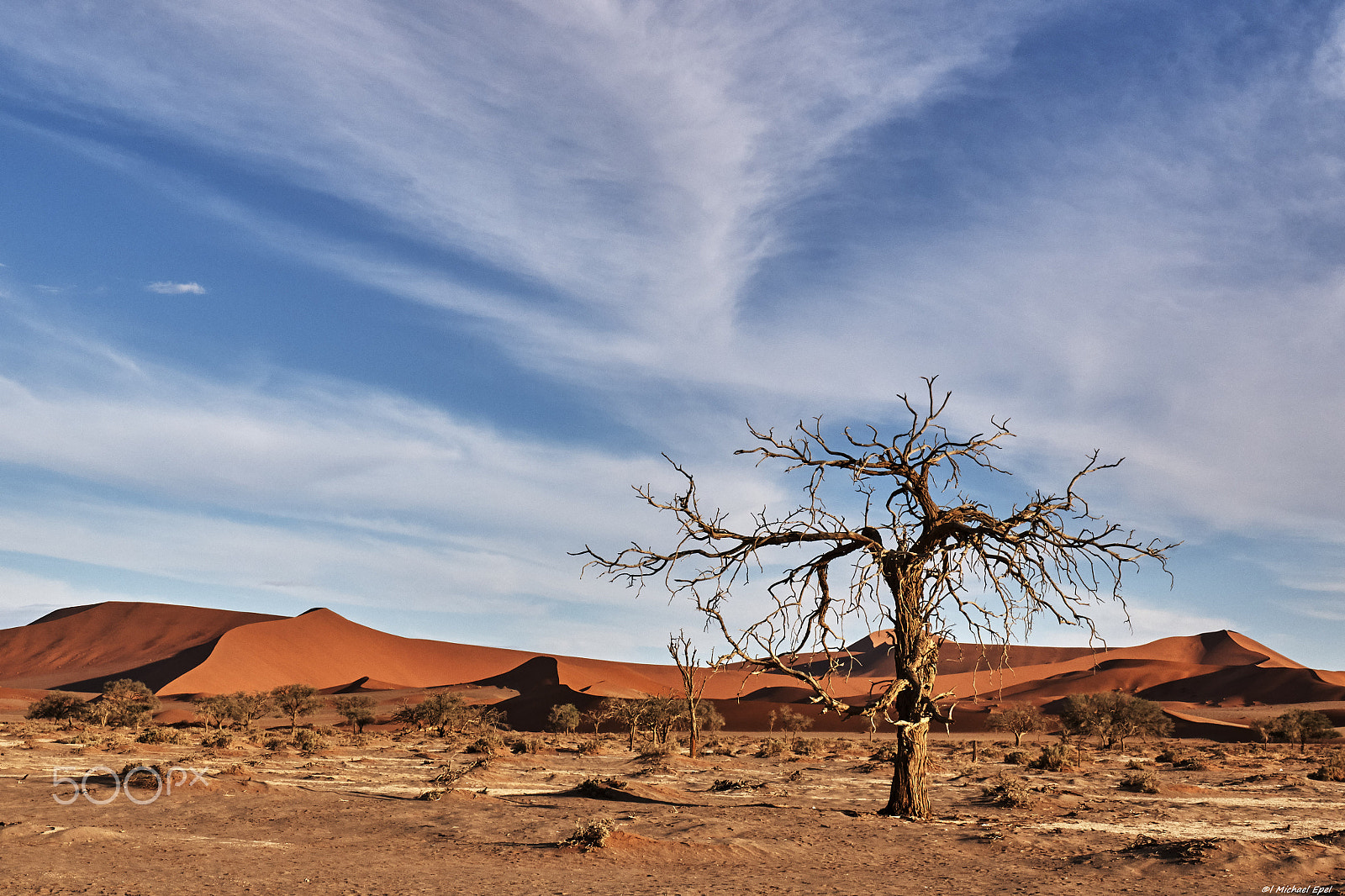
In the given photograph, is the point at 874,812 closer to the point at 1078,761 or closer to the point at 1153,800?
the point at 1153,800

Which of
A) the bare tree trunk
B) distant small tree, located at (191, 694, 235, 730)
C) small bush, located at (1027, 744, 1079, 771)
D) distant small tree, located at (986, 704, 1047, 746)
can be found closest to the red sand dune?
distant small tree, located at (986, 704, 1047, 746)

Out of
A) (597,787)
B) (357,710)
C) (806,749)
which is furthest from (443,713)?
(597,787)

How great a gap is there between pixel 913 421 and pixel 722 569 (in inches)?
146

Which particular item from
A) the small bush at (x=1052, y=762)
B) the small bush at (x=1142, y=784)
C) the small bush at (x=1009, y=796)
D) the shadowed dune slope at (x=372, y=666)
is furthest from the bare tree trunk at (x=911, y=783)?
the shadowed dune slope at (x=372, y=666)

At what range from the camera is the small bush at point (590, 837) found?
1170cm

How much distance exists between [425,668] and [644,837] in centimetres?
9851

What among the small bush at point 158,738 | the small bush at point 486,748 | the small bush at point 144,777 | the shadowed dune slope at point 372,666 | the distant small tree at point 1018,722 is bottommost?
the small bush at point 158,738

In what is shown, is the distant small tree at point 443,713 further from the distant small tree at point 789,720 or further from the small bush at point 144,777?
the small bush at point 144,777

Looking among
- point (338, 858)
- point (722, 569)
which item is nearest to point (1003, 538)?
point (722, 569)

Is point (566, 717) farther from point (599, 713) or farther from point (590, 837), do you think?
point (590, 837)

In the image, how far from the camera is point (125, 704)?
A: 4906cm

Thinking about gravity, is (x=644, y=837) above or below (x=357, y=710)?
above
